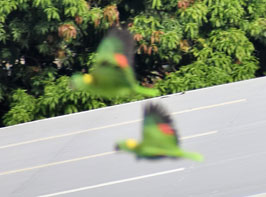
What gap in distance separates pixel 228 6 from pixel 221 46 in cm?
55

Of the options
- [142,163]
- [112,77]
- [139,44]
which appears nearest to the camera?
[112,77]

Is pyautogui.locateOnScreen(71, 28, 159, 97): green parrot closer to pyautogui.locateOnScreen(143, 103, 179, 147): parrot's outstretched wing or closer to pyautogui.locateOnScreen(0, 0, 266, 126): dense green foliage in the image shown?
pyautogui.locateOnScreen(143, 103, 179, 147): parrot's outstretched wing

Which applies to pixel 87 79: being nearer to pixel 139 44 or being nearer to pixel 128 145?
pixel 128 145

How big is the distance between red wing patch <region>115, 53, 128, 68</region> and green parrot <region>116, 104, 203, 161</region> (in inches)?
3.9

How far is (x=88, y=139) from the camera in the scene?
7074 millimetres

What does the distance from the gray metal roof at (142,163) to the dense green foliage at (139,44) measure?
326 millimetres

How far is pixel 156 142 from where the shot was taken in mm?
797

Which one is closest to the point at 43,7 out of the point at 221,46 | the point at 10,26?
the point at 10,26

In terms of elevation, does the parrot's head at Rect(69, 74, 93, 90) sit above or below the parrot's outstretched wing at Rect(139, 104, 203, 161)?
above

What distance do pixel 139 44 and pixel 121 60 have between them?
6664 mm

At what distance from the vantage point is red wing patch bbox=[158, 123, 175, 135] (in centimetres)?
83

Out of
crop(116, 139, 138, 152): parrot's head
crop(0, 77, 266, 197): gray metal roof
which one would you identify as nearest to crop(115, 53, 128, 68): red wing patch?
crop(116, 139, 138, 152): parrot's head

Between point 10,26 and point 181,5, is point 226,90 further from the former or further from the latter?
point 10,26

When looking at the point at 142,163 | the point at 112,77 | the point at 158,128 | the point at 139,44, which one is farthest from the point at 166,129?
the point at 139,44
